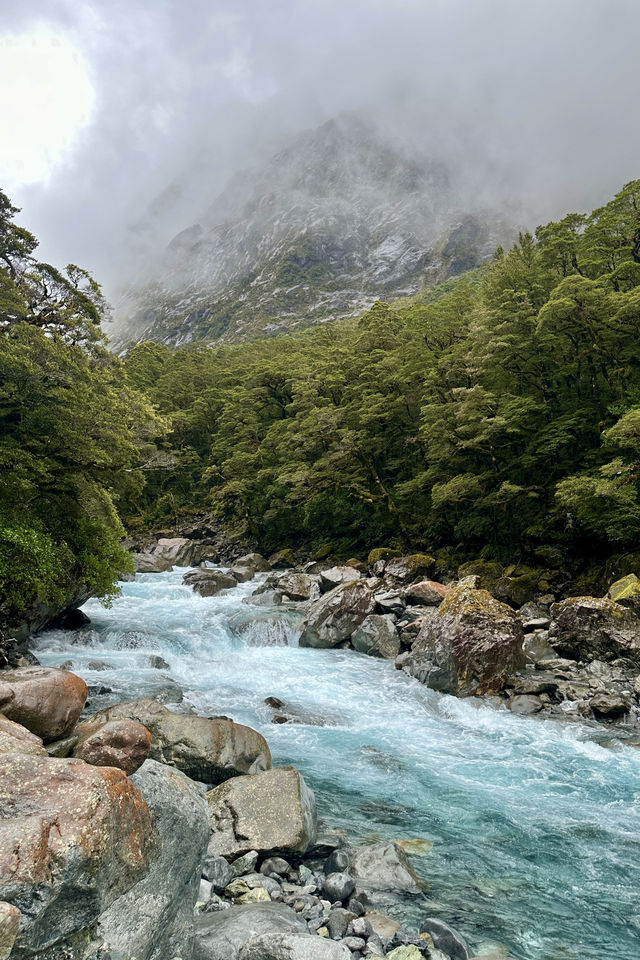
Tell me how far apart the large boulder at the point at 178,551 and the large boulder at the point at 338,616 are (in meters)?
21.7

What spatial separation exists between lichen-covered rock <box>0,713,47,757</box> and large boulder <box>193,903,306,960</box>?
7.50 feet

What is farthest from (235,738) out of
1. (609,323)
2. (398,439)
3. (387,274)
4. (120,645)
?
(387,274)

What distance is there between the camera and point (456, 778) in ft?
32.6

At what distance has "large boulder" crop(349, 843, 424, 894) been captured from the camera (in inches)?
251

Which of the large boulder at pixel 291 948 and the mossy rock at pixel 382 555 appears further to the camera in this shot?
the mossy rock at pixel 382 555

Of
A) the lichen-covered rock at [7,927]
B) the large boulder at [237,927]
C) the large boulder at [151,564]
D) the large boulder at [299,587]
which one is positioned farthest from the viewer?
the large boulder at [151,564]

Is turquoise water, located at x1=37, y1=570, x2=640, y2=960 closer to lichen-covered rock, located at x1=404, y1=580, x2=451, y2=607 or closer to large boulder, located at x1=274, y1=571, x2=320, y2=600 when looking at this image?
lichen-covered rock, located at x1=404, y1=580, x2=451, y2=607

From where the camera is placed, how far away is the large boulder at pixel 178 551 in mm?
39562

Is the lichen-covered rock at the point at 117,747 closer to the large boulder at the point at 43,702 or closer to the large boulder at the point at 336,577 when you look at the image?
the large boulder at the point at 43,702

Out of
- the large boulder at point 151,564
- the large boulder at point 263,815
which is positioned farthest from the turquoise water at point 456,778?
the large boulder at point 151,564

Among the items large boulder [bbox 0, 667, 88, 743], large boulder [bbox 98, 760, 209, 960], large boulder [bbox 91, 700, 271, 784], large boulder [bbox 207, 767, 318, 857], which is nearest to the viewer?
large boulder [bbox 98, 760, 209, 960]

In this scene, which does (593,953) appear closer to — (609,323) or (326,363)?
(609,323)

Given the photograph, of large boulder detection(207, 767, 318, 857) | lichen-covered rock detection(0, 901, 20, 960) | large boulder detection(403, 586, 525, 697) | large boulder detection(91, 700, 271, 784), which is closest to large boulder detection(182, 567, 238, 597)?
large boulder detection(403, 586, 525, 697)

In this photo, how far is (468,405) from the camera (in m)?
23.8
